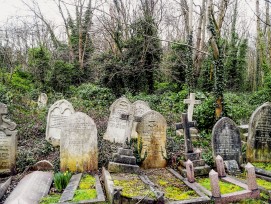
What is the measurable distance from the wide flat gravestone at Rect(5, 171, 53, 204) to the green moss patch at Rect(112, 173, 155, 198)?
1448mm

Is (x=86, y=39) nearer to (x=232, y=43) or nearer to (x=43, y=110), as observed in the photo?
(x=43, y=110)

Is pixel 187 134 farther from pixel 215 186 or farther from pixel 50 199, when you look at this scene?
pixel 50 199

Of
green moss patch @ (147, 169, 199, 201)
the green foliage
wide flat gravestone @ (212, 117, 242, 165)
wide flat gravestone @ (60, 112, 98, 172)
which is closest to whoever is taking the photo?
green moss patch @ (147, 169, 199, 201)

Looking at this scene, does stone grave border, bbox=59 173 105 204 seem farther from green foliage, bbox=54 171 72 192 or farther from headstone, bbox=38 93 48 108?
headstone, bbox=38 93 48 108

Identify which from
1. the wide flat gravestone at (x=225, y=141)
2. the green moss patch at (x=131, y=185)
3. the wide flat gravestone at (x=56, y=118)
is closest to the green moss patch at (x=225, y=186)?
the wide flat gravestone at (x=225, y=141)

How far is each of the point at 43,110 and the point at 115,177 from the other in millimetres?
8499

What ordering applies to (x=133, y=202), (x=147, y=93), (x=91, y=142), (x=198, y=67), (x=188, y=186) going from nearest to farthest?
(x=133, y=202), (x=188, y=186), (x=91, y=142), (x=147, y=93), (x=198, y=67)

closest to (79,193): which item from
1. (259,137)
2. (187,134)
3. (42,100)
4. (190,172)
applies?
(190,172)

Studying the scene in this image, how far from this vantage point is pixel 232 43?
25.6m

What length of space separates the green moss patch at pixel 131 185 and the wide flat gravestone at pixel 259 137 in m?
3.49

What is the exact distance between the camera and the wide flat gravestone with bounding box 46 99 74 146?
31.0 ft

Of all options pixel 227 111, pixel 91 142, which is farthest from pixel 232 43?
pixel 91 142

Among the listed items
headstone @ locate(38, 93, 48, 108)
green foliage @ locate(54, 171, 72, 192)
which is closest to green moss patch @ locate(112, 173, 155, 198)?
green foliage @ locate(54, 171, 72, 192)

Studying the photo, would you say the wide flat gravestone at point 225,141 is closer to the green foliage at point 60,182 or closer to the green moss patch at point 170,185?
the green moss patch at point 170,185
